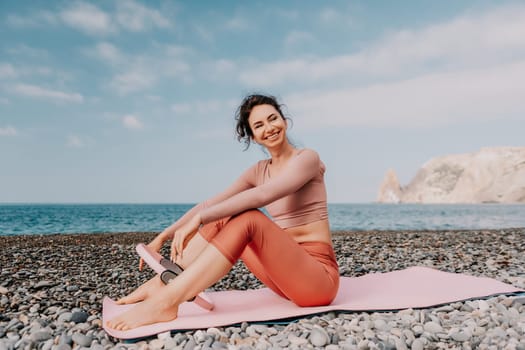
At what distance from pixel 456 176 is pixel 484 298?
10256cm

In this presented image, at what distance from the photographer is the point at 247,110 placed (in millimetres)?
3936

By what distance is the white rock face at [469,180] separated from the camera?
84.2m

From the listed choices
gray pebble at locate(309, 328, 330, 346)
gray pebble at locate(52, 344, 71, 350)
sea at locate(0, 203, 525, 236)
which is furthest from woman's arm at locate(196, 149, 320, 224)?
sea at locate(0, 203, 525, 236)

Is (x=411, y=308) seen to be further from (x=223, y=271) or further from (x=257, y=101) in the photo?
(x=257, y=101)

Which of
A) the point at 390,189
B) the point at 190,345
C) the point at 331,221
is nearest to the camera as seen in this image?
the point at 190,345

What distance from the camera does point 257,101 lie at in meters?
3.91

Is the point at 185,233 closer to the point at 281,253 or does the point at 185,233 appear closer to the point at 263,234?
the point at 263,234

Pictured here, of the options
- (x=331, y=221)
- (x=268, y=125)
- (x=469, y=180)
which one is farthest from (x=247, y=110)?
(x=469, y=180)

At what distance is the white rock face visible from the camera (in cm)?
8424

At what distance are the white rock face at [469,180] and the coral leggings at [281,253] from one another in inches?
3497

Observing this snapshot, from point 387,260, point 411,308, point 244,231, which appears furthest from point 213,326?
point 387,260

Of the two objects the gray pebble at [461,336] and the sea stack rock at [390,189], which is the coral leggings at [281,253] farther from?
the sea stack rock at [390,189]

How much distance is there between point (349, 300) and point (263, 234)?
127 centimetres

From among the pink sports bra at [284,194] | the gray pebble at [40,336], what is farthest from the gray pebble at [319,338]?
the gray pebble at [40,336]
